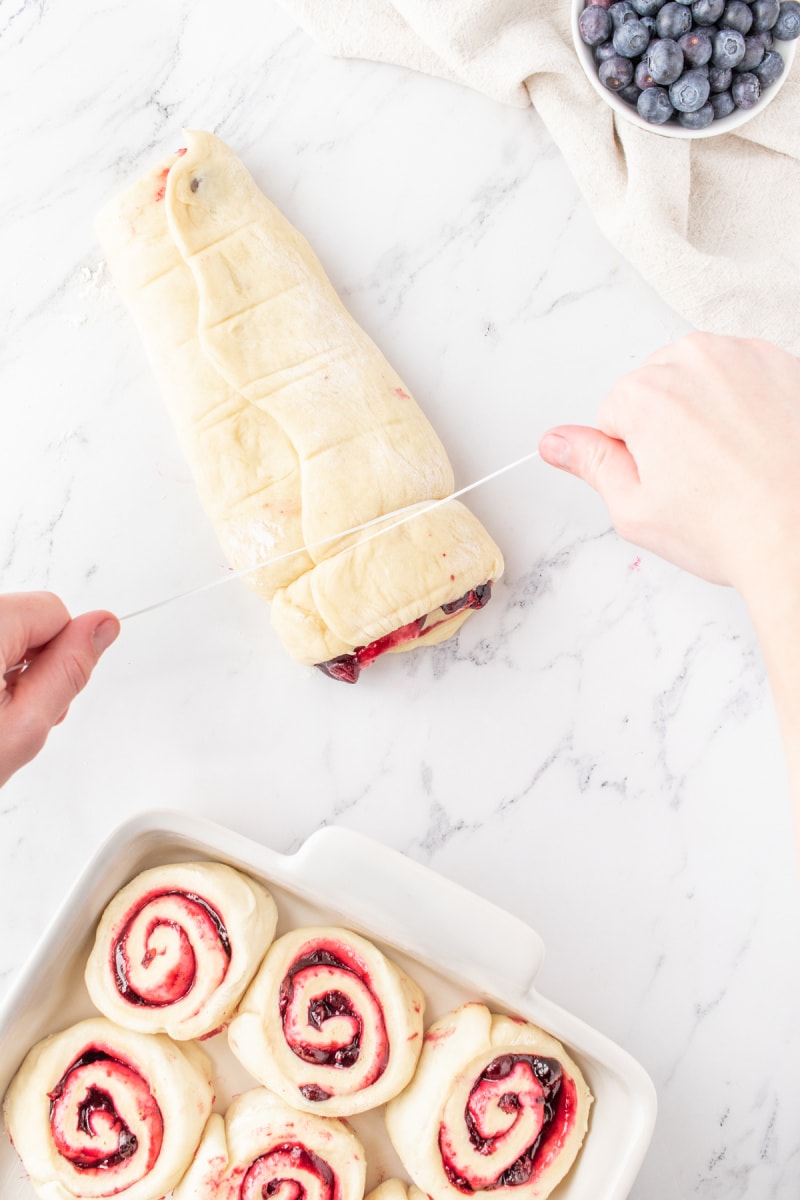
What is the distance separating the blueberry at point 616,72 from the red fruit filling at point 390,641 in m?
0.68

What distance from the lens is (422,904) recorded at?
1.12 m

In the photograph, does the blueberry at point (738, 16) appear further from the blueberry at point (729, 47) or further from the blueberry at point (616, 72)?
the blueberry at point (616, 72)

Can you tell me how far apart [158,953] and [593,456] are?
0.82m

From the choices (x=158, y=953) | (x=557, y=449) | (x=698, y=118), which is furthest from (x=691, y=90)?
(x=158, y=953)

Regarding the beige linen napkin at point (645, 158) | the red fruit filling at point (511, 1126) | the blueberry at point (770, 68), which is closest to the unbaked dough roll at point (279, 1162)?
the red fruit filling at point (511, 1126)

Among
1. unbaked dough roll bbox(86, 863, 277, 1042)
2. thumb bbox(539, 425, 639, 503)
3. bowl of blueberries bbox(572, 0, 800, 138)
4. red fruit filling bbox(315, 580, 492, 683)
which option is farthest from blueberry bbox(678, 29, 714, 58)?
unbaked dough roll bbox(86, 863, 277, 1042)

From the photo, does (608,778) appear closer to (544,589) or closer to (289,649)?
(544,589)

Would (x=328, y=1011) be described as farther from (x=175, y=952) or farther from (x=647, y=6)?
(x=647, y=6)

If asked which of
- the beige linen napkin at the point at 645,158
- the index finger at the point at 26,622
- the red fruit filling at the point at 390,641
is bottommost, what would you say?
the red fruit filling at the point at 390,641

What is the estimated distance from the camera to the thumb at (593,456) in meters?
1.09

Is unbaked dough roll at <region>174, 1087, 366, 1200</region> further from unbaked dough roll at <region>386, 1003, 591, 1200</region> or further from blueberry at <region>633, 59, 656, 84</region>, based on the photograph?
blueberry at <region>633, 59, 656, 84</region>

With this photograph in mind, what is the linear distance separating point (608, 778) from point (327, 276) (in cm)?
84

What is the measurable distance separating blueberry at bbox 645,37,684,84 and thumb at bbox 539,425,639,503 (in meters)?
0.50

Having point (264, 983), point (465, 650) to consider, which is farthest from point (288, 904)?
point (465, 650)
